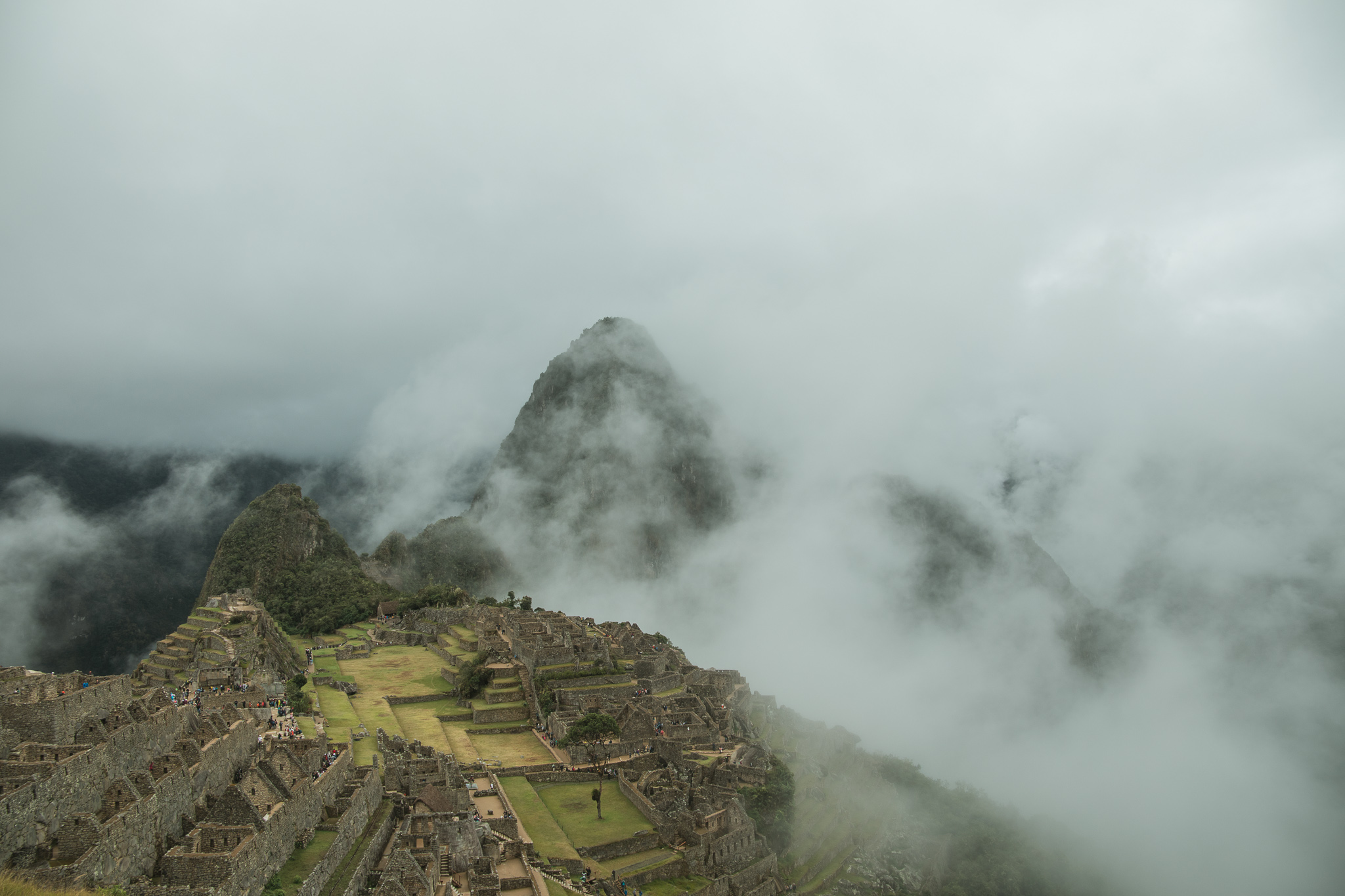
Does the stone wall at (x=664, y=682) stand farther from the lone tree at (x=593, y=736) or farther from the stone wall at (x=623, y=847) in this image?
the stone wall at (x=623, y=847)

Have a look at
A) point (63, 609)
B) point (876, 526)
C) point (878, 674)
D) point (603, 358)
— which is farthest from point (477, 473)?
point (63, 609)

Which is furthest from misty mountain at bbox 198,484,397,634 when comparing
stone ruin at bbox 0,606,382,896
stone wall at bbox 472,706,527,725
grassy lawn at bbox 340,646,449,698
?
stone ruin at bbox 0,606,382,896

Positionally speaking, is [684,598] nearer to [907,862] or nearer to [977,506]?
[977,506]

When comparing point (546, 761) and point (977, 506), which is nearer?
point (546, 761)

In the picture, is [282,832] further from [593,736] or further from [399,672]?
[399,672]

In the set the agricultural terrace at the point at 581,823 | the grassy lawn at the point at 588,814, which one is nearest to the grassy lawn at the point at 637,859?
the agricultural terrace at the point at 581,823

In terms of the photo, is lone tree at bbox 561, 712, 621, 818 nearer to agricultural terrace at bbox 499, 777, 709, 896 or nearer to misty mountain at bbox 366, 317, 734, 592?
agricultural terrace at bbox 499, 777, 709, 896
